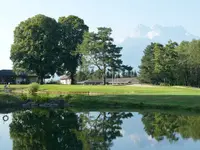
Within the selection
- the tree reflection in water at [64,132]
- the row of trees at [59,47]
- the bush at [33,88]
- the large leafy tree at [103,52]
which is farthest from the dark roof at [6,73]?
the tree reflection in water at [64,132]

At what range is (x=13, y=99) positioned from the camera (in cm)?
5009

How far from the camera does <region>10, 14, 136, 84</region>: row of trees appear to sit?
9100cm

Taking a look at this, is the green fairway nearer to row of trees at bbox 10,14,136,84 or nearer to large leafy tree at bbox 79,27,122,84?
row of trees at bbox 10,14,136,84

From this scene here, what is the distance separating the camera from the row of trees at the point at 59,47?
91.0 metres

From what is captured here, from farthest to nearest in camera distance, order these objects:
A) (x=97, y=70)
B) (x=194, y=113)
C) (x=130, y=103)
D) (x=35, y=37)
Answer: (x=97, y=70) < (x=35, y=37) < (x=130, y=103) < (x=194, y=113)

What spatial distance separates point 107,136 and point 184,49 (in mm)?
93917

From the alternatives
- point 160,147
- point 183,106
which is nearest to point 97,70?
point 183,106

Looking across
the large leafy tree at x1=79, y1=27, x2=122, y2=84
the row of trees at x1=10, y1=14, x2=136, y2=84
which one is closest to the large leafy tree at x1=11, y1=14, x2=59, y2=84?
the row of trees at x1=10, y1=14, x2=136, y2=84

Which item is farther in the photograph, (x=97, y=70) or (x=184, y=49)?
(x=184, y=49)

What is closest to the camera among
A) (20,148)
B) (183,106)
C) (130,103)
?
(20,148)

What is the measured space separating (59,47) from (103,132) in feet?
227

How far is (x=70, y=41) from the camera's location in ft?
323

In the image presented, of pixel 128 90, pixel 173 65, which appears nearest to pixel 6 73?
pixel 173 65

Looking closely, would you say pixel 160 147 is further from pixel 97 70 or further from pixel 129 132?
pixel 97 70
